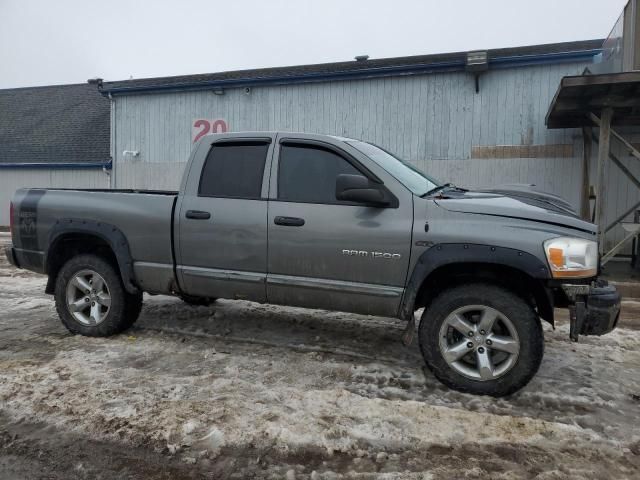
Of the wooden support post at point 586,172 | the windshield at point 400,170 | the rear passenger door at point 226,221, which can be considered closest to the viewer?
the windshield at point 400,170

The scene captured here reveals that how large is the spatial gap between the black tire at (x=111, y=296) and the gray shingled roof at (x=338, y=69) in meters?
9.05

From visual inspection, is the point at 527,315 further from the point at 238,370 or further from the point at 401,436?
the point at 238,370

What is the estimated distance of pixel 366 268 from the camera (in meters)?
3.97

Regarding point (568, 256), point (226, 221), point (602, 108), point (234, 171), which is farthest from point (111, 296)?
point (602, 108)

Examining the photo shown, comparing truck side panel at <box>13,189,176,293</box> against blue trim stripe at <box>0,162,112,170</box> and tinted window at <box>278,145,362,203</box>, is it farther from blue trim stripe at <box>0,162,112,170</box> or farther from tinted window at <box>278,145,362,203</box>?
blue trim stripe at <box>0,162,112,170</box>

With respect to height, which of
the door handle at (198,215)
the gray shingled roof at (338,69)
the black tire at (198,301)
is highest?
the gray shingled roof at (338,69)

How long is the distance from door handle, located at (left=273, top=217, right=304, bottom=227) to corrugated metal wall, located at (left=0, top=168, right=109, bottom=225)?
49.9ft

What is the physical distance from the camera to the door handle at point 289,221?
4172 millimetres

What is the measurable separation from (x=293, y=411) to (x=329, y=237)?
1392mm

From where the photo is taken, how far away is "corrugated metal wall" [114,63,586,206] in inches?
436

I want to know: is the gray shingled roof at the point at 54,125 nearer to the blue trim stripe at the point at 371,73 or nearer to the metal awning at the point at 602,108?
the blue trim stripe at the point at 371,73

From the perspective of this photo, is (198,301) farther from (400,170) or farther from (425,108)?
(425,108)

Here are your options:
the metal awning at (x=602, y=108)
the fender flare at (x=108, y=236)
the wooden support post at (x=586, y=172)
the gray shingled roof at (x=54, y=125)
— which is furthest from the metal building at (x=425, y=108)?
the fender flare at (x=108, y=236)

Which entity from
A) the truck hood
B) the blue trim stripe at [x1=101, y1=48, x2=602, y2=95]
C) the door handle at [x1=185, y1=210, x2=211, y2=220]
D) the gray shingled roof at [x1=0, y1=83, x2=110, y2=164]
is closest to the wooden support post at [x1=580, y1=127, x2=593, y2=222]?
the blue trim stripe at [x1=101, y1=48, x2=602, y2=95]
